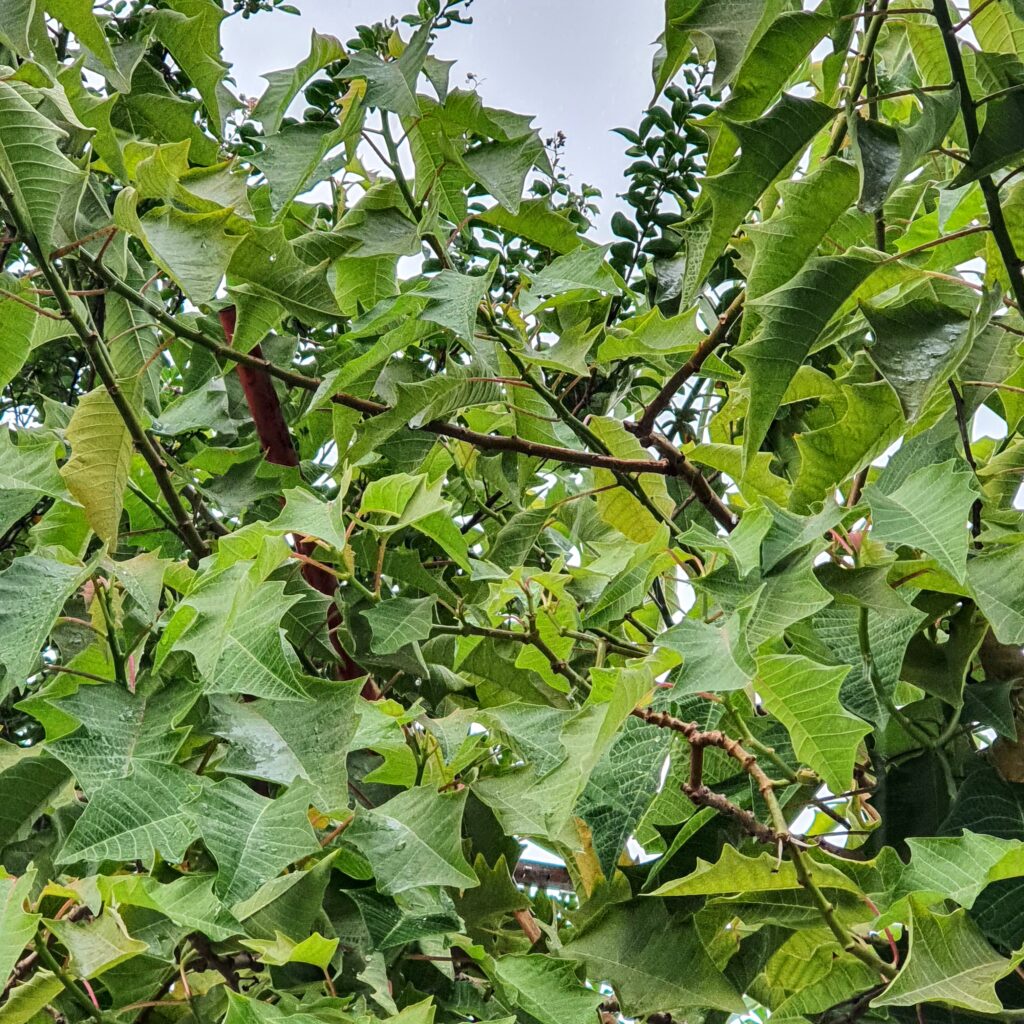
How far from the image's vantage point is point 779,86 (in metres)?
0.46

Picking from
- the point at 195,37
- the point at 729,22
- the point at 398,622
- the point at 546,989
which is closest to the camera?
the point at 729,22

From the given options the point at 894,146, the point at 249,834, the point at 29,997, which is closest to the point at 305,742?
the point at 249,834

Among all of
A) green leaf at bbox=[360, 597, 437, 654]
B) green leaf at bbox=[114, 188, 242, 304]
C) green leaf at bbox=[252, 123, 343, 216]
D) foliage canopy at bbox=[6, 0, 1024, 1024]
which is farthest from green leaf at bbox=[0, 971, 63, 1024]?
green leaf at bbox=[252, 123, 343, 216]

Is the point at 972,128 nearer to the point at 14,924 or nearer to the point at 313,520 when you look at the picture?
the point at 313,520

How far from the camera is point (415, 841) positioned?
0.55 metres

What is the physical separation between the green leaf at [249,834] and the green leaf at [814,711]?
0.67 feet

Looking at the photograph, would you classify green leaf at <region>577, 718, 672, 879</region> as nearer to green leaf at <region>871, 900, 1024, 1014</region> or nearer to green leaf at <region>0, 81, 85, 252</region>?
green leaf at <region>871, 900, 1024, 1014</region>

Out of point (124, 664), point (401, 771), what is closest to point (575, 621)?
point (401, 771)

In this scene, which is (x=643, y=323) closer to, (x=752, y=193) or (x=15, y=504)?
(x=752, y=193)

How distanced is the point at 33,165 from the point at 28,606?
210 millimetres

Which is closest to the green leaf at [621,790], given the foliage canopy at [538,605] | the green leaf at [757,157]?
the foliage canopy at [538,605]

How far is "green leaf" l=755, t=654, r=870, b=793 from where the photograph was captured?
463 mm

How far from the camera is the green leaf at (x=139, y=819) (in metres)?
0.50

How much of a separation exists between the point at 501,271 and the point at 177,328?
559 millimetres
